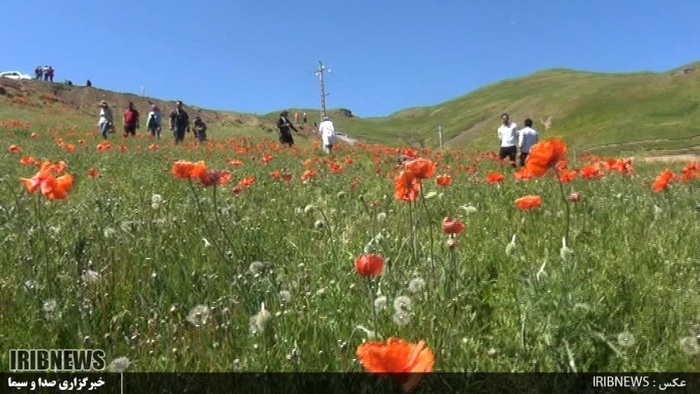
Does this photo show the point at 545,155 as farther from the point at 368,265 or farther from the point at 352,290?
the point at 368,265

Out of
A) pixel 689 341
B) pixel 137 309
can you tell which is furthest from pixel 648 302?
pixel 137 309

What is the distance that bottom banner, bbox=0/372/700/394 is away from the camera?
185cm

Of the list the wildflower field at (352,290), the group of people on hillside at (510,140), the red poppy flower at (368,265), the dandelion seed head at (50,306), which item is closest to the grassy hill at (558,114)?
the group of people on hillside at (510,140)

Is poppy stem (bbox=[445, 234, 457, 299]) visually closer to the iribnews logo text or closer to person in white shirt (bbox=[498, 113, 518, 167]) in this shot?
the iribnews logo text

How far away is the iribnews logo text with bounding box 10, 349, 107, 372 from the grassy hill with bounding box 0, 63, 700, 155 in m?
28.9

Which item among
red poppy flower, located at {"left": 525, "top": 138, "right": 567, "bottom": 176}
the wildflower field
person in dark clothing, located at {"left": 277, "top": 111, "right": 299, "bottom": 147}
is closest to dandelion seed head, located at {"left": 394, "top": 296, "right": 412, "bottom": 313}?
the wildflower field

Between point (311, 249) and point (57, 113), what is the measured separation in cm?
3853

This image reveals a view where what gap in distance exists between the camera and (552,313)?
2359mm

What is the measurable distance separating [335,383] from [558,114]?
4104 inches

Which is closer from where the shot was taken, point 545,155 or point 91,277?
point 91,277

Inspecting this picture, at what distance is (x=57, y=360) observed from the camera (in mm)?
2055

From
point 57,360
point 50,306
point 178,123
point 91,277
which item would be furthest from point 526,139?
point 57,360

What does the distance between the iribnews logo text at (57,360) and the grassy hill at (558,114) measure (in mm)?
28870

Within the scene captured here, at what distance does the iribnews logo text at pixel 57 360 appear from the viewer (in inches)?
77.4
